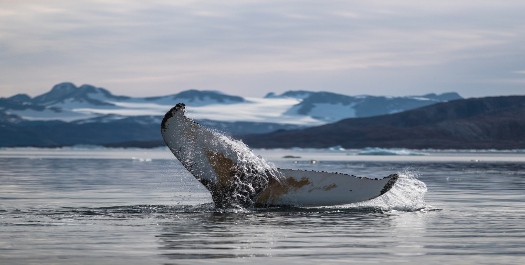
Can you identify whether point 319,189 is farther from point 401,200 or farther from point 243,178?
point 401,200

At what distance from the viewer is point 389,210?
910 inches

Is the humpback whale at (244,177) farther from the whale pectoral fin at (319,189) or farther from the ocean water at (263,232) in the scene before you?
the ocean water at (263,232)

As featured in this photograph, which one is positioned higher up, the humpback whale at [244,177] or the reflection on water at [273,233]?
the humpback whale at [244,177]

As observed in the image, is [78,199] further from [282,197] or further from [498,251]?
[498,251]

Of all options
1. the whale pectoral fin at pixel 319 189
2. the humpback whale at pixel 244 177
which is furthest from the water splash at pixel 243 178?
the whale pectoral fin at pixel 319 189

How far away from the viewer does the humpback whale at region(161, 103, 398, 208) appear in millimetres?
21125

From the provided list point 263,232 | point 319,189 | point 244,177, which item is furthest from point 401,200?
point 263,232

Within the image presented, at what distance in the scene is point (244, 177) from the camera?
71.4ft

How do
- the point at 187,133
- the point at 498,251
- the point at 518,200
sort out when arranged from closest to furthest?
the point at 498,251
the point at 187,133
the point at 518,200

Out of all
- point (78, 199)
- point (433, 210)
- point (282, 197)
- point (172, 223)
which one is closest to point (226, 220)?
point (172, 223)

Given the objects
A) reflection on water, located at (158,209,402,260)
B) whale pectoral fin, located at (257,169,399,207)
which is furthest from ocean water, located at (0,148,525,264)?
whale pectoral fin, located at (257,169,399,207)

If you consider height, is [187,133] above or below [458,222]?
above

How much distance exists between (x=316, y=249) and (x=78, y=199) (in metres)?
14.2

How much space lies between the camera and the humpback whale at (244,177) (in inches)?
832
